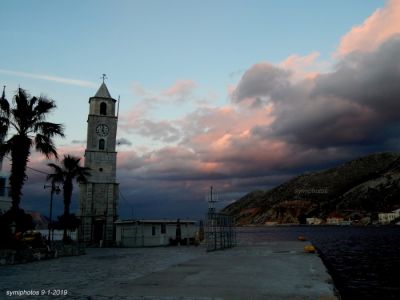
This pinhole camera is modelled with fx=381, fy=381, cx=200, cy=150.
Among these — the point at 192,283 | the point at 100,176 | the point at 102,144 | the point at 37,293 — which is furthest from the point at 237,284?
the point at 102,144

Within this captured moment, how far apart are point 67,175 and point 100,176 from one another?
738 centimetres

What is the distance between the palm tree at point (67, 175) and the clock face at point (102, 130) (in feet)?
26.1

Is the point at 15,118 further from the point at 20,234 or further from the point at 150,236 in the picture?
the point at 150,236

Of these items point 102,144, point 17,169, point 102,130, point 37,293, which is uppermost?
point 102,130

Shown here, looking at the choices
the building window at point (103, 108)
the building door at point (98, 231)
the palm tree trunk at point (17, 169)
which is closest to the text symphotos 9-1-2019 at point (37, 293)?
the palm tree trunk at point (17, 169)

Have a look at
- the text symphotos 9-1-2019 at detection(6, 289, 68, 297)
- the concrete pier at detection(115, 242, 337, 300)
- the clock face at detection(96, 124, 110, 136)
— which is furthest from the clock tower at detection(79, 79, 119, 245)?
the text symphotos 9-1-2019 at detection(6, 289, 68, 297)

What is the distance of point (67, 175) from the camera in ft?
162

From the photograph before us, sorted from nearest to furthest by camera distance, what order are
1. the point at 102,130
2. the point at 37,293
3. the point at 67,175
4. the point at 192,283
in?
1. the point at 37,293
2. the point at 192,283
3. the point at 67,175
4. the point at 102,130

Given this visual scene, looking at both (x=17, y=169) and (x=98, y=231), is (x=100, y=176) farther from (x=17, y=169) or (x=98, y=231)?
(x=17, y=169)

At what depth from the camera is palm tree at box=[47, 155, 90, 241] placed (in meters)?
48.1

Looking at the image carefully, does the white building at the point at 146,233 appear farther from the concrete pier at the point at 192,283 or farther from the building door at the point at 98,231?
the concrete pier at the point at 192,283

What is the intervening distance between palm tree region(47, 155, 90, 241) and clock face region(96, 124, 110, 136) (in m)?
7.96

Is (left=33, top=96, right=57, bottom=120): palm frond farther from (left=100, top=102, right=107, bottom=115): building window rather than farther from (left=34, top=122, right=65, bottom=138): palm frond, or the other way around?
(left=100, top=102, right=107, bottom=115): building window

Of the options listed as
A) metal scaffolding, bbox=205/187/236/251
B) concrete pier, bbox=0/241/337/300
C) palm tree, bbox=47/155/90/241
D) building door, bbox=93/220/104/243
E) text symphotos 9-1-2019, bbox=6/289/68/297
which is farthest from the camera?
building door, bbox=93/220/104/243
